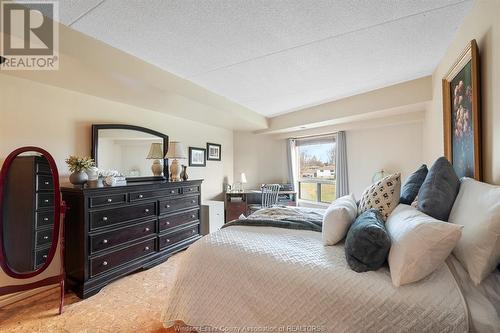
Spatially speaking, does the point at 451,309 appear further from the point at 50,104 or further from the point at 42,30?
the point at 50,104

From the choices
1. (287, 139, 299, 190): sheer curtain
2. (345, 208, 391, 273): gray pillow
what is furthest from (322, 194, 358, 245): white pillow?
(287, 139, 299, 190): sheer curtain

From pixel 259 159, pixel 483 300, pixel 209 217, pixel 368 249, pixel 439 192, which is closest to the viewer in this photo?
pixel 483 300

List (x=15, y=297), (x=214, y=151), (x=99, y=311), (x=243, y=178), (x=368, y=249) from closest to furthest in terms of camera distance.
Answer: (x=368, y=249), (x=99, y=311), (x=15, y=297), (x=214, y=151), (x=243, y=178)

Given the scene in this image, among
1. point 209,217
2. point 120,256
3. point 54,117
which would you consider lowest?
point 120,256

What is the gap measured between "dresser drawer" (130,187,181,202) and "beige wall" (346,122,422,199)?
308cm

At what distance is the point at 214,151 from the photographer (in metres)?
4.56

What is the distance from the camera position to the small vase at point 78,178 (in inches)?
86.6

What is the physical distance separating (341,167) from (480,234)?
328cm

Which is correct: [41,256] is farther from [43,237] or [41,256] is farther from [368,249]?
[368,249]

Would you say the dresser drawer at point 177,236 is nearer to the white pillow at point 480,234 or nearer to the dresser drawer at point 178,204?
the dresser drawer at point 178,204

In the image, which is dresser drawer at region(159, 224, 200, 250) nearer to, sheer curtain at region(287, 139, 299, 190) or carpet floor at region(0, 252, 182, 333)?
carpet floor at region(0, 252, 182, 333)

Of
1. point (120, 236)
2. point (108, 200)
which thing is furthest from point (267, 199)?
point (108, 200)

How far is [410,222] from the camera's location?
3.68ft

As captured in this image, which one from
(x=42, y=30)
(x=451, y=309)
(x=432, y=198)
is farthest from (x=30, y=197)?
(x=432, y=198)
